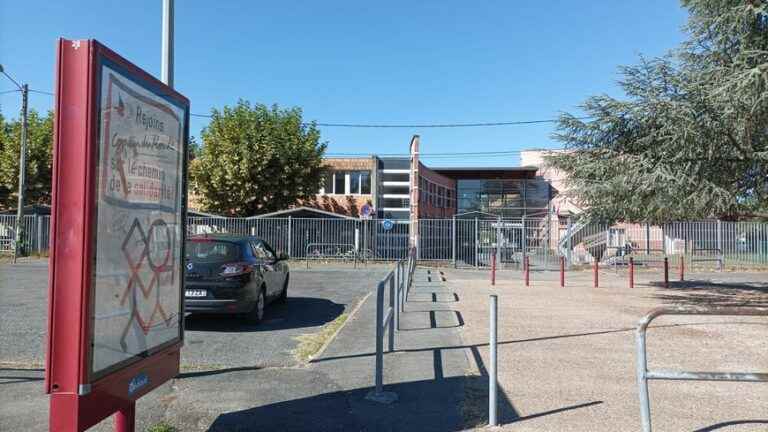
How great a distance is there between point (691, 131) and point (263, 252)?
28.1 feet

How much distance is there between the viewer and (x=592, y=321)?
32.5 ft

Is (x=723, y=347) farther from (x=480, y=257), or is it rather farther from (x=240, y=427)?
(x=480, y=257)

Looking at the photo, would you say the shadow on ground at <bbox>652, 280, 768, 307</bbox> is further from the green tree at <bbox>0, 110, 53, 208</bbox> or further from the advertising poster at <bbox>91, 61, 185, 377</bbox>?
the green tree at <bbox>0, 110, 53, 208</bbox>

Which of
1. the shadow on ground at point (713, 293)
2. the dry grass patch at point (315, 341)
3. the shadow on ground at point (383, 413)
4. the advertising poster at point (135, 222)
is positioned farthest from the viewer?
the shadow on ground at point (713, 293)

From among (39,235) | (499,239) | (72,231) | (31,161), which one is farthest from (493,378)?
(31,161)

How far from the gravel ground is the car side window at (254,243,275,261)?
3726 mm

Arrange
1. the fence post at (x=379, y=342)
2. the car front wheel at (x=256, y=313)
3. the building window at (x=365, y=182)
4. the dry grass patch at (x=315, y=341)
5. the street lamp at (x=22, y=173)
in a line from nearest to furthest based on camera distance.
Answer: the fence post at (x=379, y=342) → the dry grass patch at (x=315, y=341) → the car front wheel at (x=256, y=313) → the street lamp at (x=22, y=173) → the building window at (x=365, y=182)

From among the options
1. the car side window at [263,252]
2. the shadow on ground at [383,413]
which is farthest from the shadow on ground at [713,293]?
the shadow on ground at [383,413]

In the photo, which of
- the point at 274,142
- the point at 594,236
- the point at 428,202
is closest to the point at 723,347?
the point at 594,236

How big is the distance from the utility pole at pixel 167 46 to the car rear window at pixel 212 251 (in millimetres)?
3807

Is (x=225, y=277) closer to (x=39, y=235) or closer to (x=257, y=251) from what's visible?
(x=257, y=251)

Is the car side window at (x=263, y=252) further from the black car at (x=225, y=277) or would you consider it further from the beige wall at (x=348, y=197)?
the beige wall at (x=348, y=197)

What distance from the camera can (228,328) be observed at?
896 centimetres

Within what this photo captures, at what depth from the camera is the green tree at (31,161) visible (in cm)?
3153
